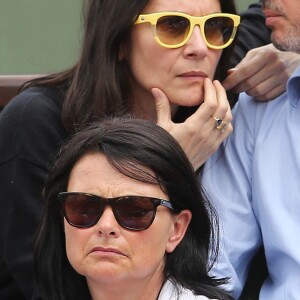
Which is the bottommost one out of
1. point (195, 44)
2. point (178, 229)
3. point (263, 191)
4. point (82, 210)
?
point (263, 191)

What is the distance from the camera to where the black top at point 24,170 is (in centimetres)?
318

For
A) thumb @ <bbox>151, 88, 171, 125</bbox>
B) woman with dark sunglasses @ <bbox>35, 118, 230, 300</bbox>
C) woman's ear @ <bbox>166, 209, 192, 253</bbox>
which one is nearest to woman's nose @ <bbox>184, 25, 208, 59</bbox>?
thumb @ <bbox>151, 88, 171, 125</bbox>

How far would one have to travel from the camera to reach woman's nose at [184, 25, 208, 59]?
3.17 metres

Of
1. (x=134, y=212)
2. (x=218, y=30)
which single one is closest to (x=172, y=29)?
(x=218, y=30)

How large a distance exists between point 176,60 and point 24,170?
63 cm

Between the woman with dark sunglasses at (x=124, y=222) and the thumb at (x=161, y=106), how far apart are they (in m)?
0.57

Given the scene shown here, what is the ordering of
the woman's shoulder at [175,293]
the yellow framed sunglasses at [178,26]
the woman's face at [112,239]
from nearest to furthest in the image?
the woman's face at [112,239] → the woman's shoulder at [175,293] → the yellow framed sunglasses at [178,26]

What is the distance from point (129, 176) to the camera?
2.40 m

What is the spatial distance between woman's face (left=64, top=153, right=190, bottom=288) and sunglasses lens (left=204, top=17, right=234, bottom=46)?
0.91m

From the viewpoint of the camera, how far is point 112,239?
2.35m

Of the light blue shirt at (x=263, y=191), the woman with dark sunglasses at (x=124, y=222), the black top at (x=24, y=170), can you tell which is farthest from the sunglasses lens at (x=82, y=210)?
the light blue shirt at (x=263, y=191)

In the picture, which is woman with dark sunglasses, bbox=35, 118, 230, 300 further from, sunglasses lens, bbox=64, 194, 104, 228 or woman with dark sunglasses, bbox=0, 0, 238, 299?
woman with dark sunglasses, bbox=0, 0, 238, 299

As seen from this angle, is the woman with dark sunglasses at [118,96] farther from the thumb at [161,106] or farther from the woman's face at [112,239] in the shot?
the woman's face at [112,239]

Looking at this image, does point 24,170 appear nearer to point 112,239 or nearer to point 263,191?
point 263,191
